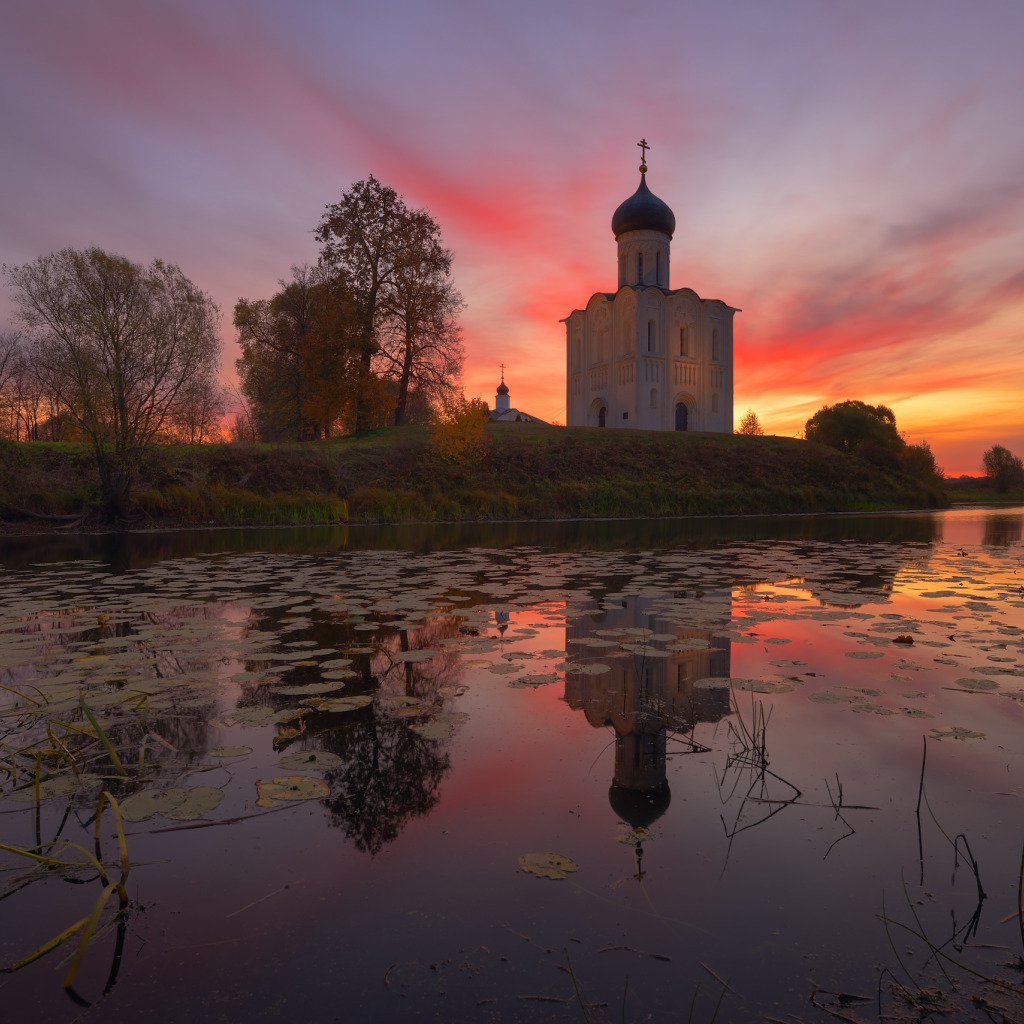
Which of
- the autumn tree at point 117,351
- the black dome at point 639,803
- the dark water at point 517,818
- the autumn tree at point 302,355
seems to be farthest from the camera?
the autumn tree at point 302,355

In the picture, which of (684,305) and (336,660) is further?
(684,305)

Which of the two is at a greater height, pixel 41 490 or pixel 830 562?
pixel 41 490

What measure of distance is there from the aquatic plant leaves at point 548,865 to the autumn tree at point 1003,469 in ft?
259

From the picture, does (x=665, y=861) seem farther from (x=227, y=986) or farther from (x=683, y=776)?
(x=227, y=986)

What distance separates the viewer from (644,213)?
46844 millimetres

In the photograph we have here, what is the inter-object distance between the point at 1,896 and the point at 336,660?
9.25 ft

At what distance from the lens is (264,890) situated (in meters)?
2.17

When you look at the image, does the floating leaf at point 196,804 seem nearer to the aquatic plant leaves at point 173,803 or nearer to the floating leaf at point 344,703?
the aquatic plant leaves at point 173,803

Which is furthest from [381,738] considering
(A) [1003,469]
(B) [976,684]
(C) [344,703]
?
(A) [1003,469]

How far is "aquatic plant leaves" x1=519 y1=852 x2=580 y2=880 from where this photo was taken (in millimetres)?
2223

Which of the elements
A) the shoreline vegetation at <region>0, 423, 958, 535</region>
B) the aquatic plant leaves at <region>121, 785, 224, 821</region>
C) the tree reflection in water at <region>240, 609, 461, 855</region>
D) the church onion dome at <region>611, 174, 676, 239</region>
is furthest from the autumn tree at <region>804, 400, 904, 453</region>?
the aquatic plant leaves at <region>121, 785, 224, 821</region>

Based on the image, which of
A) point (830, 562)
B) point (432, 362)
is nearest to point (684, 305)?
point (432, 362)

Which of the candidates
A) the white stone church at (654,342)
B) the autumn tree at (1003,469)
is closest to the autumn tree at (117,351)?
the white stone church at (654,342)

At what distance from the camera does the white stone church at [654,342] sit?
46281 millimetres
